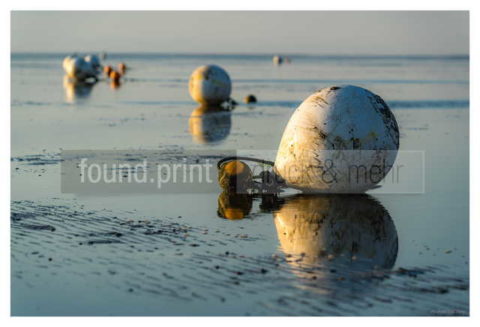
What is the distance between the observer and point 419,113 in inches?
1300

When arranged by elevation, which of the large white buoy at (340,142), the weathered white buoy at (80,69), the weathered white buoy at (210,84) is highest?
the weathered white buoy at (80,69)

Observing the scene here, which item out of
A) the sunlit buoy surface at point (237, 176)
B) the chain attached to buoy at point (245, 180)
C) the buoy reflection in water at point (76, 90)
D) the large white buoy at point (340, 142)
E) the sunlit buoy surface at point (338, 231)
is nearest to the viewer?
the sunlit buoy surface at point (338, 231)

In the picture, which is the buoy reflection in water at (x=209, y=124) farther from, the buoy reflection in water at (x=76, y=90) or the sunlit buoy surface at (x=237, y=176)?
the buoy reflection in water at (x=76, y=90)

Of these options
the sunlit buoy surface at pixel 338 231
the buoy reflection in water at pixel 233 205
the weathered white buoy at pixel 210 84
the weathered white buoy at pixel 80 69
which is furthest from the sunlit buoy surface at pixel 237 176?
the weathered white buoy at pixel 80 69

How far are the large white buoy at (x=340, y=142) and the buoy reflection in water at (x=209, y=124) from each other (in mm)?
8485

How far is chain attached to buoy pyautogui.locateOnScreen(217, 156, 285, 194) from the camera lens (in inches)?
619

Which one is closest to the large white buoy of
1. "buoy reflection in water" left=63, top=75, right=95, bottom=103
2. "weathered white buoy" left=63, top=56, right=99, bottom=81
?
"buoy reflection in water" left=63, top=75, right=95, bottom=103

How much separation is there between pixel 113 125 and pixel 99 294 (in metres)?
18.9

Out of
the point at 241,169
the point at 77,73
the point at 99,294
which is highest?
the point at 77,73

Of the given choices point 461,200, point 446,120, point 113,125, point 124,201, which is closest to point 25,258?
point 124,201

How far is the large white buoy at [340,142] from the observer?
14648mm

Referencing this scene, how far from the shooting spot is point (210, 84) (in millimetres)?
34500

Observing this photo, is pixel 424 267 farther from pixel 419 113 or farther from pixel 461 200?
pixel 419 113

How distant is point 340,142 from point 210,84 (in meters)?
20.4
